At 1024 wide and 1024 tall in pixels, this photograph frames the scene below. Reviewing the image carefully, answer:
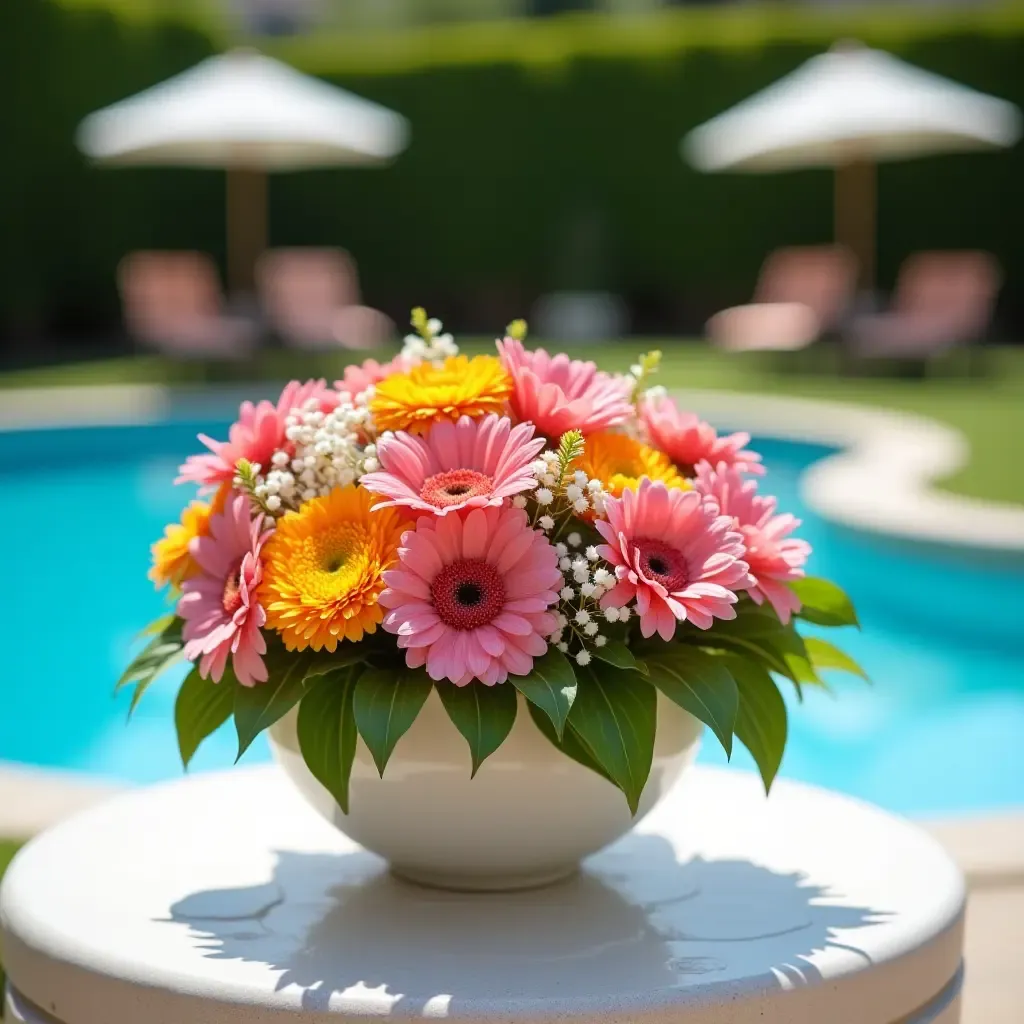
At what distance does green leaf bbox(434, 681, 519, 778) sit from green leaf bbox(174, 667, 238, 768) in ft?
1.04

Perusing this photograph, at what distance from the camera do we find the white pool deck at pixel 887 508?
2973mm

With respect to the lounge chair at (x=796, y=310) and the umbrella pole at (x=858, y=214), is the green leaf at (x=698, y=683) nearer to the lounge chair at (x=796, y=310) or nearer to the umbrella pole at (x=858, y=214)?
the lounge chair at (x=796, y=310)

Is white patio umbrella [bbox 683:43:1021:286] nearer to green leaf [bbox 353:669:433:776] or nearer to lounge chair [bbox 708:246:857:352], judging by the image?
lounge chair [bbox 708:246:857:352]

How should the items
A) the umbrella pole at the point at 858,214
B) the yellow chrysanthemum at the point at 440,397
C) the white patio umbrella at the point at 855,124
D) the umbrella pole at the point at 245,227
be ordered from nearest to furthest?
the yellow chrysanthemum at the point at 440,397 → the white patio umbrella at the point at 855,124 → the umbrella pole at the point at 858,214 → the umbrella pole at the point at 245,227

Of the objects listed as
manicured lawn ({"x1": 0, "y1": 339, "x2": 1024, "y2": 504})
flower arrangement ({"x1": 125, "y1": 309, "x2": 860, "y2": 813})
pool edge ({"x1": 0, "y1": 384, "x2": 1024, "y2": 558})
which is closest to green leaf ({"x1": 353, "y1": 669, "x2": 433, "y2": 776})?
flower arrangement ({"x1": 125, "y1": 309, "x2": 860, "y2": 813})

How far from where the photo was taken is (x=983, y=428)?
10906 millimetres

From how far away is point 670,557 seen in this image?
6.50 ft

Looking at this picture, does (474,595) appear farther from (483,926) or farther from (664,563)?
(483,926)

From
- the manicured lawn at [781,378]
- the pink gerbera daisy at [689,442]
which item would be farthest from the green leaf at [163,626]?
the manicured lawn at [781,378]

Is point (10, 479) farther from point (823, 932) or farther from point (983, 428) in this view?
point (823, 932)

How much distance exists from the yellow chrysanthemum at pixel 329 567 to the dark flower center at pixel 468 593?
69mm

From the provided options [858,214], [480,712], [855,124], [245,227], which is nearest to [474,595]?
[480,712]

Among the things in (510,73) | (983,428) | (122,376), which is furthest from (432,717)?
(510,73)

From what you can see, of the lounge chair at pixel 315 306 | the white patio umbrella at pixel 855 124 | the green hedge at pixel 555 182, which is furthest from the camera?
the green hedge at pixel 555 182
